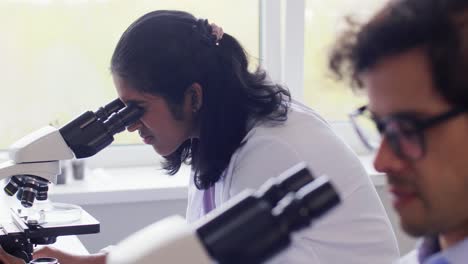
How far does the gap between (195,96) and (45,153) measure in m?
0.35

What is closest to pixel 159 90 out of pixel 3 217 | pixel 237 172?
pixel 237 172

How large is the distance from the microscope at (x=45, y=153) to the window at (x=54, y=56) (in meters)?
1.03

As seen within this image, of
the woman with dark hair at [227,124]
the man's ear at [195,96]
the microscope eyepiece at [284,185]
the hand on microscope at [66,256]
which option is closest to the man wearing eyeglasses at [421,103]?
the microscope eyepiece at [284,185]

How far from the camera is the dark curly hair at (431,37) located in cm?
83

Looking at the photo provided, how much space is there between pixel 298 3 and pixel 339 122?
534mm

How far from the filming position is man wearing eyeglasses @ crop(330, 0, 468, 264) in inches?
32.8

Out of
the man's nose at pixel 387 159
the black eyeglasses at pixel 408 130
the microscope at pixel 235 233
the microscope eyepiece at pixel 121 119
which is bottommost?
the microscope eyepiece at pixel 121 119

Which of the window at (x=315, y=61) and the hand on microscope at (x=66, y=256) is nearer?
the hand on microscope at (x=66, y=256)

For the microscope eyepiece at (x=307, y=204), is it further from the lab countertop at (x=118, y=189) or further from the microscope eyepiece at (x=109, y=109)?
the lab countertop at (x=118, y=189)

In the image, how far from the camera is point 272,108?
1.62 meters

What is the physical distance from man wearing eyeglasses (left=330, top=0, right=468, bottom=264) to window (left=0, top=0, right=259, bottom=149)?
168 cm

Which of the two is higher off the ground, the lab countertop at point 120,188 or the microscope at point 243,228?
the microscope at point 243,228

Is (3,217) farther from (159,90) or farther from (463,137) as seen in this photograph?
(463,137)

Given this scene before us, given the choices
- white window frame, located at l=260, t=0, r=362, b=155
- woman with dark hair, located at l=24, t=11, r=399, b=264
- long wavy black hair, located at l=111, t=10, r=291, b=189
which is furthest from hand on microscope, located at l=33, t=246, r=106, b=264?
white window frame, located at l=260, t=0, r=362, b=155
